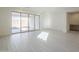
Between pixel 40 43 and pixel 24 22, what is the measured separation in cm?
64

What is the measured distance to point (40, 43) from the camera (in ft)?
8.72

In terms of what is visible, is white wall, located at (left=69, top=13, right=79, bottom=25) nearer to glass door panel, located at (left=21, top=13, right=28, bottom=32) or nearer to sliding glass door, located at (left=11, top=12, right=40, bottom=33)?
sliding glass door, located at (left=11, top=12, right=40, bottom=33)

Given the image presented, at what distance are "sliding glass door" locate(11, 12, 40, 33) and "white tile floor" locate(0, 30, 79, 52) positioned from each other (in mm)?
151

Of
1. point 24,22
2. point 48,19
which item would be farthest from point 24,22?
point 48,19

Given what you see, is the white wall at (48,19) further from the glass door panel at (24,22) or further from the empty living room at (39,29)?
the glass door panel at (24,22)

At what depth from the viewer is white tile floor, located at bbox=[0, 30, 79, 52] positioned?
2609 mm

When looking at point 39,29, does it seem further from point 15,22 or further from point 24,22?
point 15,22

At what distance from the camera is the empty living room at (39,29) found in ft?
8.59

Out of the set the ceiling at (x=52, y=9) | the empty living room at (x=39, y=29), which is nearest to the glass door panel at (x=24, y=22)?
the empty living room at (x=39, y=29)

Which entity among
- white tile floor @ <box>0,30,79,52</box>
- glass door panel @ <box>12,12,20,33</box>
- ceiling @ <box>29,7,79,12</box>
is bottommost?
white tile floor @ <box>0,30,79,52</box>

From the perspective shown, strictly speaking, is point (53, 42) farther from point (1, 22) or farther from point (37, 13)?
point (1, 22)

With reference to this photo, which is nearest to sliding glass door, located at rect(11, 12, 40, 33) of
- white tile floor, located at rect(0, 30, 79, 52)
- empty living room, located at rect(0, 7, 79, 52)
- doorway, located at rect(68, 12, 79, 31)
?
empty living room, located at rect(0, 7, 79, 52)
